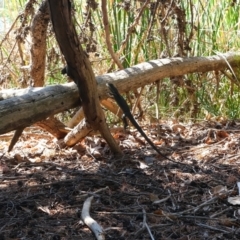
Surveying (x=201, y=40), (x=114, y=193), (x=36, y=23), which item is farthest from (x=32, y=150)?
(x=201, y=40)

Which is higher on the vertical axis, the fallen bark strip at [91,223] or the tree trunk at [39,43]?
the tree trunk at [39,43]

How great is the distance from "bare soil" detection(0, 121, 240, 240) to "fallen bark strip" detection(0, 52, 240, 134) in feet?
1.37

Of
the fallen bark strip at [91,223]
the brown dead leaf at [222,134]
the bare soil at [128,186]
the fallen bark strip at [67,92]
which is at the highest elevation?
the fallen bark strip at [67,92]

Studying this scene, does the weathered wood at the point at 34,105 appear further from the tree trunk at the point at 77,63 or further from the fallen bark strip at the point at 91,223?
the fallen bark strip at the point at 91,223

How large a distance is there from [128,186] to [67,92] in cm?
69

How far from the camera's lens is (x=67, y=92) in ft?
11.2

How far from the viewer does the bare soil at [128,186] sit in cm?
266

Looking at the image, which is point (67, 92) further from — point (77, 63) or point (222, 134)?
point (222, 134)

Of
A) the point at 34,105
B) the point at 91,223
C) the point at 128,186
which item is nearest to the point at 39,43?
the point at 34,105

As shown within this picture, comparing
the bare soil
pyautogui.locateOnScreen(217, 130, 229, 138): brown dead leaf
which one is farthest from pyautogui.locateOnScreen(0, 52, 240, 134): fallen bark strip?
pyautogui.locateOnScreen(217, 130, 229, 138): brown dead leaf

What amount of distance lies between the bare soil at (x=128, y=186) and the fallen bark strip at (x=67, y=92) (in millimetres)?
417

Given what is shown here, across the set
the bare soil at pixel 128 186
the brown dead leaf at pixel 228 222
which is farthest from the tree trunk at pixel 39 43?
the brown dead leaf at pixel 228 222

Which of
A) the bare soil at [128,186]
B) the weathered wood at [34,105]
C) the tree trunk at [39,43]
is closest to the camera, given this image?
the bare soil at [128,186]

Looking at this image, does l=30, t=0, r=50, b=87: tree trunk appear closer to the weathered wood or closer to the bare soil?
the bare soil
